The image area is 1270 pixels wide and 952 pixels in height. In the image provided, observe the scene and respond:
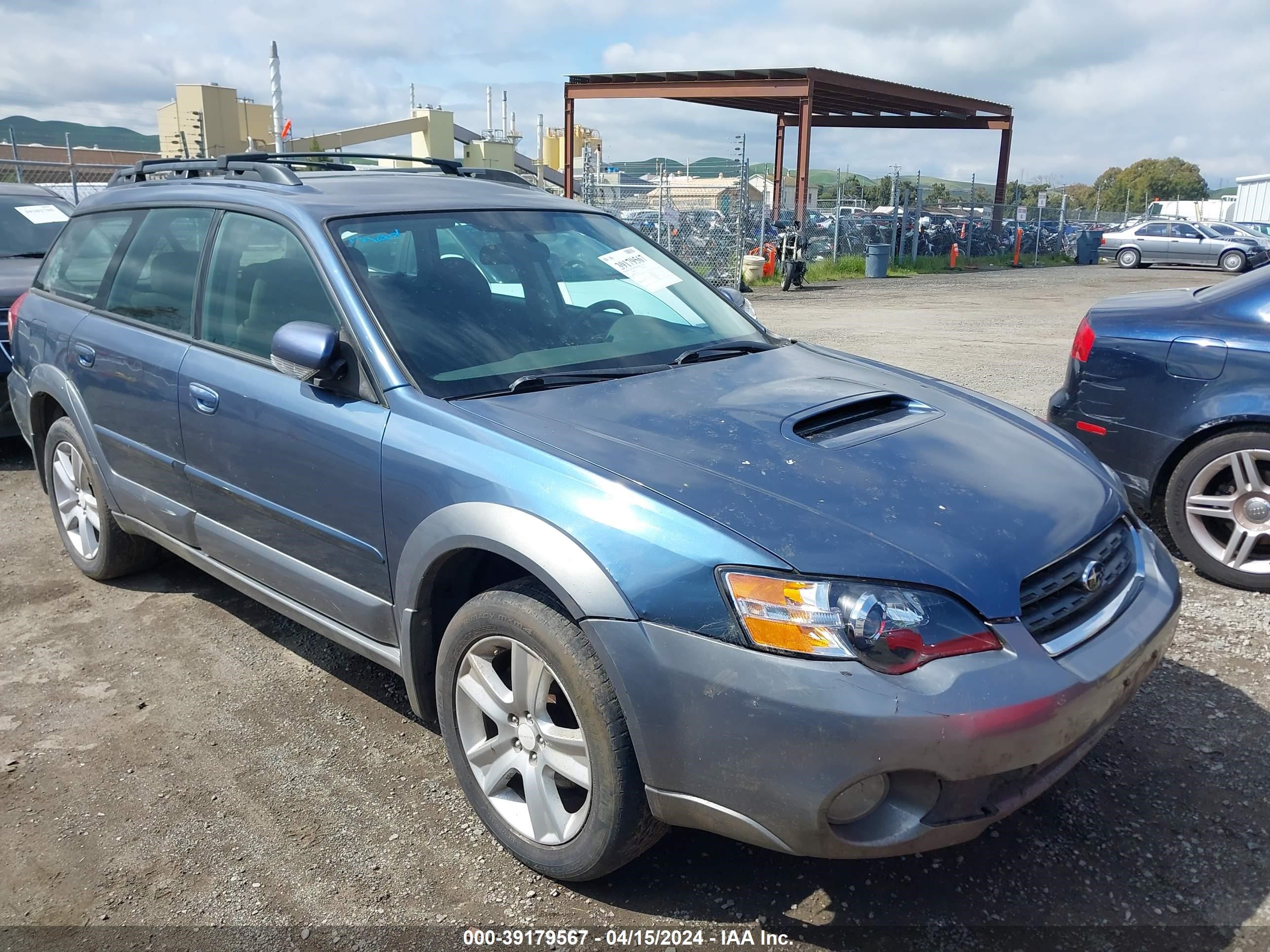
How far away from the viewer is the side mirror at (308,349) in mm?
2846

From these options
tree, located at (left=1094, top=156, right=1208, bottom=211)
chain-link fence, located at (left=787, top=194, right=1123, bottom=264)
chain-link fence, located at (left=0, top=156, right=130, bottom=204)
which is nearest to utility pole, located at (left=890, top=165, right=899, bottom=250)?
chain-link fence, located at (left=787, top=194, right=1123, bottom=264)

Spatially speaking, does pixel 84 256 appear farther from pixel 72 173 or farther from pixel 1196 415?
pixel 72 173

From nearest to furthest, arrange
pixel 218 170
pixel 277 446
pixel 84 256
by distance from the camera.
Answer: pixel 277 446 → pixel 218 170 → pixel 84 256

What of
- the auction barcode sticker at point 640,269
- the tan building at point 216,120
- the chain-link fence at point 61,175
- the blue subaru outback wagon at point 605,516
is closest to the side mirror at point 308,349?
the blue subaru outback wagon at point 605,516

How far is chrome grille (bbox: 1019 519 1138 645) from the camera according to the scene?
230cm

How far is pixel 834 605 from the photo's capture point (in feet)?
6.91

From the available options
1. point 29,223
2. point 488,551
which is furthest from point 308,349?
point 29,223

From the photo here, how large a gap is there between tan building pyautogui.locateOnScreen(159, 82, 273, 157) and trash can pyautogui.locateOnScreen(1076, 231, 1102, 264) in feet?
97.5

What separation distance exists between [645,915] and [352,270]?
205 centimetres

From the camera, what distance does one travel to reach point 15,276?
6.88 metres

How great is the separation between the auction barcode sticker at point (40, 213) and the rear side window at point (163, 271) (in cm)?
477

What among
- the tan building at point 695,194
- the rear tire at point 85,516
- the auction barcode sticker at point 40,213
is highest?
the tan building at point 695,194

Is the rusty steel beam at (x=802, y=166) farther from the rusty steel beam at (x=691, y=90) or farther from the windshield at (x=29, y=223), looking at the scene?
the windshield at (x=29, y=223)

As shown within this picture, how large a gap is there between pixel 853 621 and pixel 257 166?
3.01m
